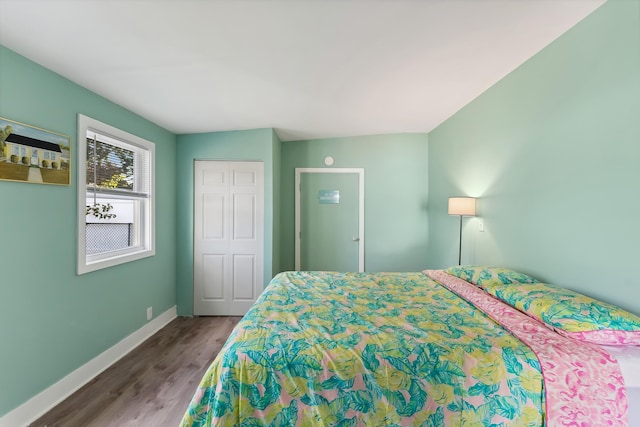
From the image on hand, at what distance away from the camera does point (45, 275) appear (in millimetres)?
1809

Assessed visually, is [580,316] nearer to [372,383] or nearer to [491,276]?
[491,276]

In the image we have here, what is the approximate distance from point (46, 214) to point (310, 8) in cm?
219

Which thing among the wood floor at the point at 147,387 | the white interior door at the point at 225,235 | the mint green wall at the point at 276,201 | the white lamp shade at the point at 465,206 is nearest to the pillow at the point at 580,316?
the white lamp shade at the point at 465,206

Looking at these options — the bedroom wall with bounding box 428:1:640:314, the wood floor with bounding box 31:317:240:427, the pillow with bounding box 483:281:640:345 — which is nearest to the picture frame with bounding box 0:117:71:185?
the wood floor with bounding box 31:317:240:427

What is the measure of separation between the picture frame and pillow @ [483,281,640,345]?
A: 10.3ft

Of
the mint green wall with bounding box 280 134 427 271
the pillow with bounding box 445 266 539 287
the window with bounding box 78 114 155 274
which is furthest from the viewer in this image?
the mint green wall with bounding box 280 134 427 271

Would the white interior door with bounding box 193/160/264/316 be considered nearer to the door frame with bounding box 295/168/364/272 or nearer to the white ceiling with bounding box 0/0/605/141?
the door frame with bounding box 295/168/364/272

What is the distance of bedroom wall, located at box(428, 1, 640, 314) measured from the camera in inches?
54.4

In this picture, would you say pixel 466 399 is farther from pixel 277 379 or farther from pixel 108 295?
pixel 108 295

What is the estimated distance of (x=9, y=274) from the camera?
1.60 metres

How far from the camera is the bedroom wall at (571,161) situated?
54.4 inches

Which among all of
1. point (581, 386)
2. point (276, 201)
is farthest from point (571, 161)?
point (276, 201)

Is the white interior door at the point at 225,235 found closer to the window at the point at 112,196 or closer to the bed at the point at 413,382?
the window at the point at 112,196

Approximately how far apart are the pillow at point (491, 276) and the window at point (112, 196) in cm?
308
